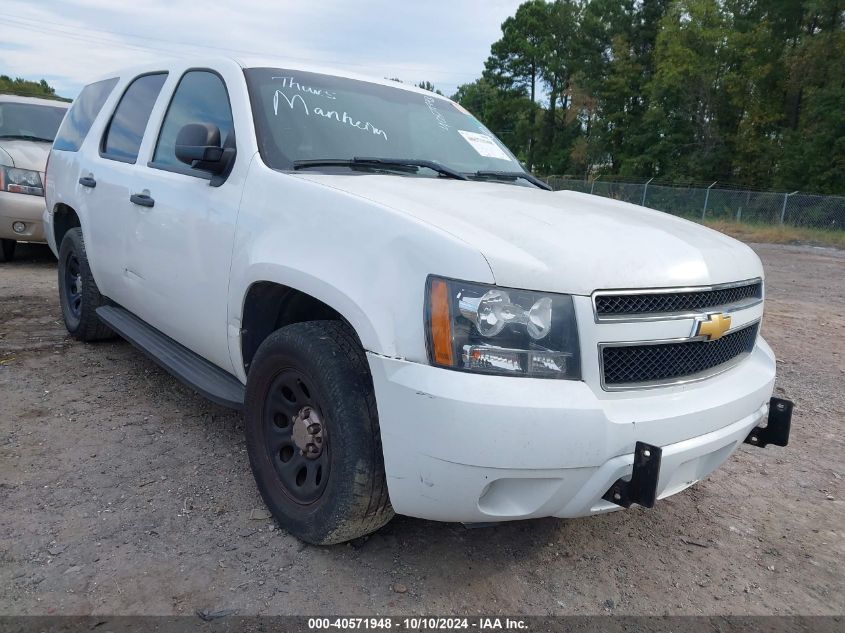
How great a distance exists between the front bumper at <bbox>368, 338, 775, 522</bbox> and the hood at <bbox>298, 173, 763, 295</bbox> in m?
0.34

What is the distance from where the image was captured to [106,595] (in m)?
2.14

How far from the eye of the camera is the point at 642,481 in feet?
6.39

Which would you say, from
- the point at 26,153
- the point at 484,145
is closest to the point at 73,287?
the point at 484,145

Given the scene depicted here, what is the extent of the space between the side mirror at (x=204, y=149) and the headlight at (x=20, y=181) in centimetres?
557

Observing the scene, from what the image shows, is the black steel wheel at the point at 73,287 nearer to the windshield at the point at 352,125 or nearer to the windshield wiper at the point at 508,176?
the windshield at the point at 352,125

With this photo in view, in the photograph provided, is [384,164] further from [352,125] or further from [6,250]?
[6,250]

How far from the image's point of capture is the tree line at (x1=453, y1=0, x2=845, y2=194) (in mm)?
32906

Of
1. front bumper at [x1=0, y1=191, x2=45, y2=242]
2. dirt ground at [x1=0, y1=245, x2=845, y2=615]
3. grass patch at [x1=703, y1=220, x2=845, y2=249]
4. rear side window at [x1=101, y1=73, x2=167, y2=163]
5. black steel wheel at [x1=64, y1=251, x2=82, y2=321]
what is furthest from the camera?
grass patch at [x1=703, y1=220, x2=845, y2=249]

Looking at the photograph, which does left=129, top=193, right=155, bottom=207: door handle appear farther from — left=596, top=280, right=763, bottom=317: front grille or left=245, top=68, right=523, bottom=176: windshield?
left=596, top=280, right=763, bottom=317: front grille

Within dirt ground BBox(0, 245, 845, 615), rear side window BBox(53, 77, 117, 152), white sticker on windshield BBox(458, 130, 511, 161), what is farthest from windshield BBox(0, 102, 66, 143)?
white sticker on windshield BBox(458, 130, 511, 161)

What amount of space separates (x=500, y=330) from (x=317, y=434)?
2.78 feet

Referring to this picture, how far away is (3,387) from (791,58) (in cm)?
4108

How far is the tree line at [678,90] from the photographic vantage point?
32.9m

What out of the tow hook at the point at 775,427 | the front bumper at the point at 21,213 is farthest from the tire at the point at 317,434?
A: the front bumper at the point at 21,213
